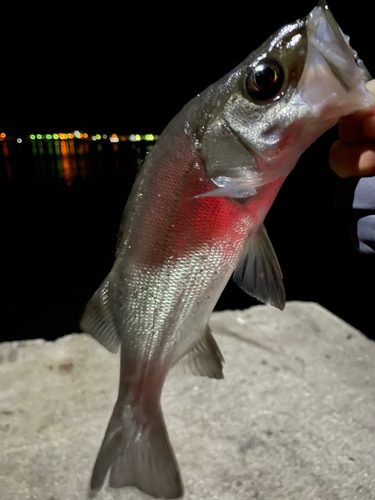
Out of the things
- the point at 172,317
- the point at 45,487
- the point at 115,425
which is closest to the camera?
the point at 172,317

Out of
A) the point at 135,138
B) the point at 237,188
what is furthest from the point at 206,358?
the point at 135,138

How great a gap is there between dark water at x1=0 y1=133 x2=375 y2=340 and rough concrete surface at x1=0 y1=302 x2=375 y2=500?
89 centimetres

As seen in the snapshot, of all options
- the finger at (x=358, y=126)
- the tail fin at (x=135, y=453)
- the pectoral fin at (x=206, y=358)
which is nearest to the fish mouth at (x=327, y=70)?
the finger at (x=358, y=126)

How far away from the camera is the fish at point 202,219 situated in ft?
3.34

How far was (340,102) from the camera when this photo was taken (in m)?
1.01

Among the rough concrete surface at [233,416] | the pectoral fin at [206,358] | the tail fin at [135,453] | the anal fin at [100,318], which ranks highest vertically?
the anal fin at [100,318]

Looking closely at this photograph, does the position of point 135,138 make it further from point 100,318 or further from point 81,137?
point 100,318

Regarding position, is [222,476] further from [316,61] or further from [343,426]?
[316,61]

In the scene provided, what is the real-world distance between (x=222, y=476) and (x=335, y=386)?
3.19ft

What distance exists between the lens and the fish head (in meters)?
1.00

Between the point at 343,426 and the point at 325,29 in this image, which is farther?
the point at 343,426

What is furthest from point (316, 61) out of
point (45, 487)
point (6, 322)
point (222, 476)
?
point (6, 322)

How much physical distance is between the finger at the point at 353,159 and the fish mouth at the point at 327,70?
28 cm

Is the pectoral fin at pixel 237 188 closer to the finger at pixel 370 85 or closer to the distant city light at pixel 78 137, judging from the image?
the finger at pixel 370 85
